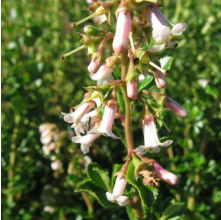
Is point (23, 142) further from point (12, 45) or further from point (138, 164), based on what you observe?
→ point (138, 164)

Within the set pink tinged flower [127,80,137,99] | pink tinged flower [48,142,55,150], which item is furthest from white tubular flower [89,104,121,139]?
pink tinged flower [48,142,55,150]

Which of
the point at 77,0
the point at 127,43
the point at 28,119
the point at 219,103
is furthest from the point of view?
the point at 77,0

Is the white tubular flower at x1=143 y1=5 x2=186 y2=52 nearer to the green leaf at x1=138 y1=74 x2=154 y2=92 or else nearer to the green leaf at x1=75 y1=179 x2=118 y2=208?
the green leaf at x1=138 y1=74 x2=154 y2=92

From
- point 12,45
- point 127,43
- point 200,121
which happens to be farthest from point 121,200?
point 12,45

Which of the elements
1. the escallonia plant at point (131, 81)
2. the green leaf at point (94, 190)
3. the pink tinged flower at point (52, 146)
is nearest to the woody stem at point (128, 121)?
the escallonia plant at point (131, 81)

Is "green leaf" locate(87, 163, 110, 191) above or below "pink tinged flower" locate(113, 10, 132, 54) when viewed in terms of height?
below

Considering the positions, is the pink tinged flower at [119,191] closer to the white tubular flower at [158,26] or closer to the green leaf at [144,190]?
the green leaf at [144,190]

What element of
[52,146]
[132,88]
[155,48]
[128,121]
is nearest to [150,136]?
[128,121]
